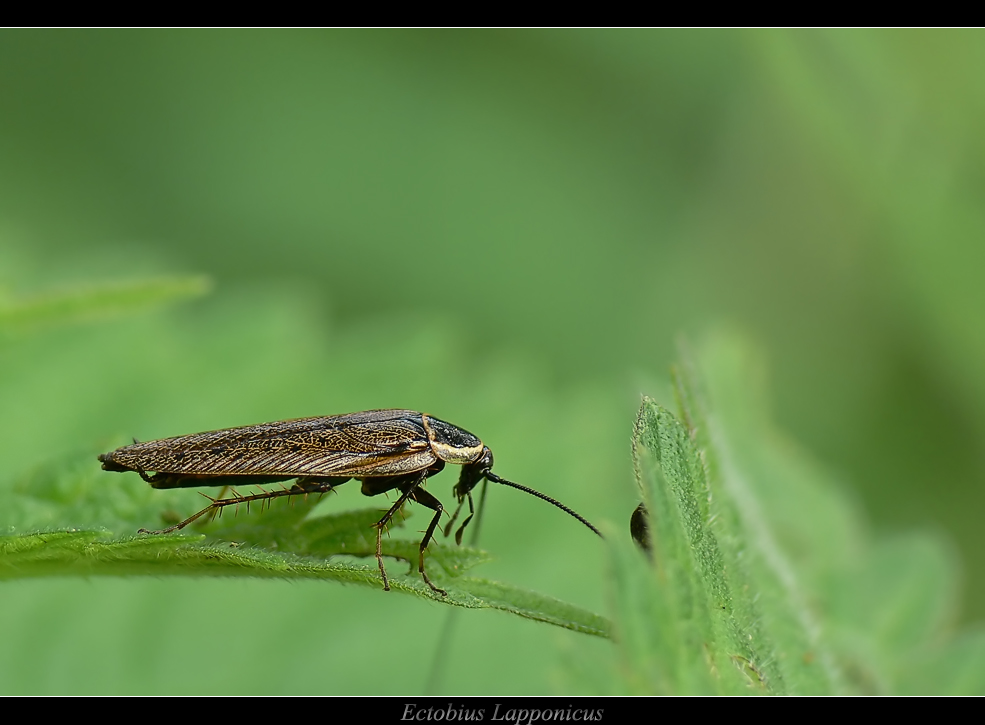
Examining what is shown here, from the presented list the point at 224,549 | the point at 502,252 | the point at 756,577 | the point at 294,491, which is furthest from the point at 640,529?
the point at 502,252

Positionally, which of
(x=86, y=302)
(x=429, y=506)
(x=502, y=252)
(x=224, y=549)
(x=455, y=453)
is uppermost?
(x=86, y=302)

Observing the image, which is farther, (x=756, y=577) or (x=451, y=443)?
(x=451, y=443)

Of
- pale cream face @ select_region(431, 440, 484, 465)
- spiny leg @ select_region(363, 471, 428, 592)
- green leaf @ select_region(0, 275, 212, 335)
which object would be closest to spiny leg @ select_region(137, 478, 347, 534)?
spiny leg @ select_region(363, 471, 428, 592)

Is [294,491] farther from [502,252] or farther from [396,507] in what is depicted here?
[502,252]

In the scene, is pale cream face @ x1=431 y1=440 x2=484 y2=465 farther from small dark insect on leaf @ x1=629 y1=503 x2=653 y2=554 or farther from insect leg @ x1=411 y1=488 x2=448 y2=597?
small dark insect on leaf @ x1=629 y1=503 x2=653 y2=554
